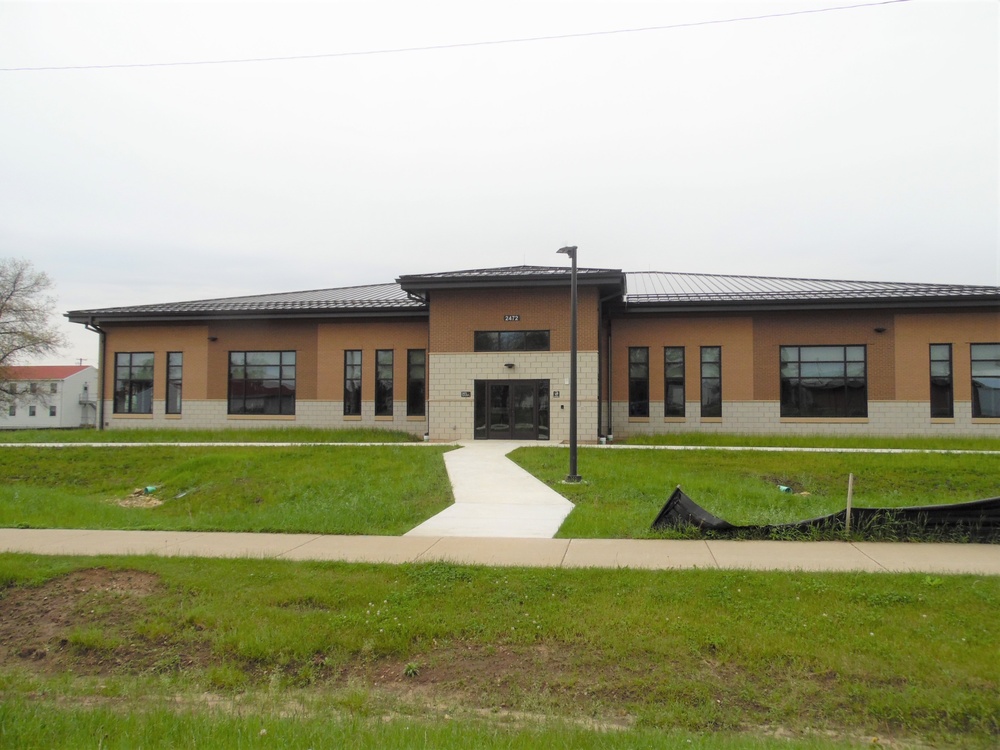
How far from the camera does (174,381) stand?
31.7 m

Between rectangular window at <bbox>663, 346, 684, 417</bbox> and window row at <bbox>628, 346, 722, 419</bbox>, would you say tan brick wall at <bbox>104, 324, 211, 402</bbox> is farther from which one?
rectangular window at <bbox>663, 346, 684, 417</bbox>

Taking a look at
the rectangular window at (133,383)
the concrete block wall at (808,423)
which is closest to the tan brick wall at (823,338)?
the concrete block wall at (808,423)

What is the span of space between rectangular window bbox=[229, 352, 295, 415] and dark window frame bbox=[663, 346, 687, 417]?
52.7 feet

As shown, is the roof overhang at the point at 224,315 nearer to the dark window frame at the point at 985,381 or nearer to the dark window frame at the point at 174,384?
the dark window frame at the point at 174,384

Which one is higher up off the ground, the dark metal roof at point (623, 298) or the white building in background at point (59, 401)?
the dark metal roof at point (623, 298)

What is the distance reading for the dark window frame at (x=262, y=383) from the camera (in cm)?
3070

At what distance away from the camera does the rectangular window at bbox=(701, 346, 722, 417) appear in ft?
92.4

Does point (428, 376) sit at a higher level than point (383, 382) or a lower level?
higher

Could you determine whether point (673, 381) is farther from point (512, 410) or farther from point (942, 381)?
point (942, 381)

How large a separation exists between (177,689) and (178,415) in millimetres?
28688

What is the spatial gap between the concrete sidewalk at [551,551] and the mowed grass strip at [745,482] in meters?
1.01

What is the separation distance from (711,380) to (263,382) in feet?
63.4

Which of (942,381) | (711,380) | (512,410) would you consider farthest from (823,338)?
(512,410)

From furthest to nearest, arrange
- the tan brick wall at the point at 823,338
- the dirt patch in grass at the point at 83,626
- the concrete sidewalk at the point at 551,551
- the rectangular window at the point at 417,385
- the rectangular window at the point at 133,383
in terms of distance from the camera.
Result: 1. the rectangular window at the point at 133,383
2. the rectangular window at the point at 417,385
3. the tan brick wall at the point at 823,338
4. the concrete sidewalk at the point at 551,551
5. the dirt patch in grass at the point at 83,626
